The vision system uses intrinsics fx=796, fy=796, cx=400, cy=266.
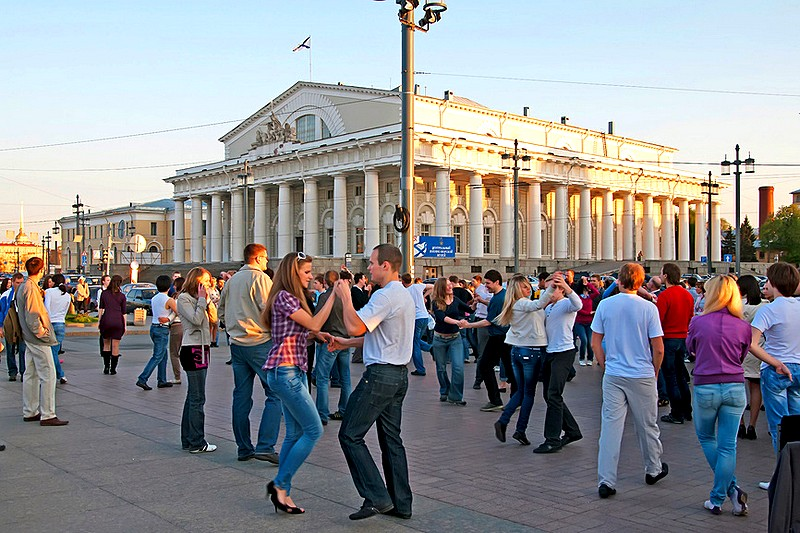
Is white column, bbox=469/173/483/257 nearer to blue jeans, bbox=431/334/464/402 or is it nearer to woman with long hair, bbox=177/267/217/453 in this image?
blue jeans, bbox=431/334/464/402

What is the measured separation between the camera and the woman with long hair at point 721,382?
21.9ft

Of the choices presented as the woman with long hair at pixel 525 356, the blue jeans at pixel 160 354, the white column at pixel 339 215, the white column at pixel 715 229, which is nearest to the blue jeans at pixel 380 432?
the woman with long hair at pixel 525 356

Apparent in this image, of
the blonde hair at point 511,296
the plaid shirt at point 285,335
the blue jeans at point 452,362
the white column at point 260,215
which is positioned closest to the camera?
the plaid shirt at point 285,335

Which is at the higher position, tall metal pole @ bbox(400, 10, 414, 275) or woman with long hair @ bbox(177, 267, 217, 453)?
tall metal pole @ bbox(400, 10, 414, 275)

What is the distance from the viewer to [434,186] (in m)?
63.2

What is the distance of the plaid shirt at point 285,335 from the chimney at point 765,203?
124 meters

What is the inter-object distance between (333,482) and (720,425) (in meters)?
3.54

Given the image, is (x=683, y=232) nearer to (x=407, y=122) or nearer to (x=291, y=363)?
(x=407, y=122)

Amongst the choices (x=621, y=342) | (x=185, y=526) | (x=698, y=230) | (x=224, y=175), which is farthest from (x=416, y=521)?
(x=698, y=230)

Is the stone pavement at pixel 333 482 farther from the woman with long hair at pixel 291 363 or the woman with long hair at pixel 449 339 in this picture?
the woman with long hair at pixel 449 339

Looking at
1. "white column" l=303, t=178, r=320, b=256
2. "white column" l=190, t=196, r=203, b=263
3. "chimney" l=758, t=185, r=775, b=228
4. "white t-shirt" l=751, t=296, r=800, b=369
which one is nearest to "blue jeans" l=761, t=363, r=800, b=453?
"white t-shirt" l=751, t=296, r=800, b=369

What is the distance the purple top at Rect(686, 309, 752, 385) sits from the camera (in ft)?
22.7

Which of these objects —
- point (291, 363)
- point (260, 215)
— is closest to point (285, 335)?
point (291, 363)

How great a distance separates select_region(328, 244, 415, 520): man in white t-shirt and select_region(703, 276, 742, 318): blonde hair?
9.26 feet
